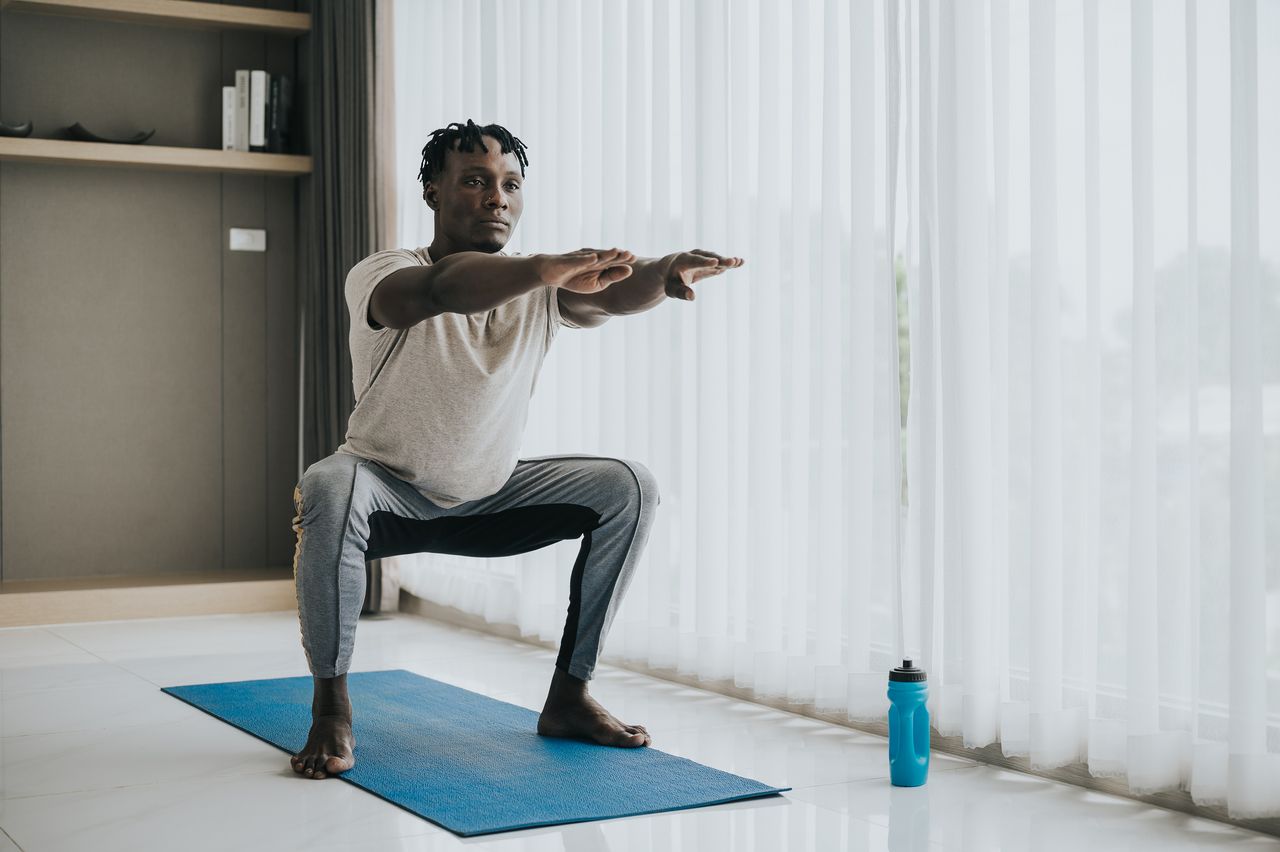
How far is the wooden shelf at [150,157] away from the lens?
4594mm

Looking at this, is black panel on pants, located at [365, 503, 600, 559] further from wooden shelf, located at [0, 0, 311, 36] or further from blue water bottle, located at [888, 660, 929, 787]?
wooden shelf, located at [0, 0, 311, 36]

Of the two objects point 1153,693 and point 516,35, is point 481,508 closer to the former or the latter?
point 1153,693

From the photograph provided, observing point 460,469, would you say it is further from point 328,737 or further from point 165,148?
point 165,148

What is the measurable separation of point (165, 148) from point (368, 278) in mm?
2716

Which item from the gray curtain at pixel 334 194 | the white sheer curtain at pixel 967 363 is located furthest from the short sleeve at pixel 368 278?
the gray curtain at pixel 334 194

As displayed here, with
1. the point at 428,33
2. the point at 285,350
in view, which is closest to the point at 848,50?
the point at 428,33

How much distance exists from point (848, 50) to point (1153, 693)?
1.33 m

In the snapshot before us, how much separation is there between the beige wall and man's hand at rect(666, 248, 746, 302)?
333 cm

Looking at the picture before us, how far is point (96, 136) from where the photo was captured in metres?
4.77

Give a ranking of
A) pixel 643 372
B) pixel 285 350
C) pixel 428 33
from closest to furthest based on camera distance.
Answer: pixel 643 372 → pixel 428 33 → pixel 285 350

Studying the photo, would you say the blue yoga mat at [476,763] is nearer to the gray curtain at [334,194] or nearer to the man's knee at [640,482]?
the man's knee at [640,482]

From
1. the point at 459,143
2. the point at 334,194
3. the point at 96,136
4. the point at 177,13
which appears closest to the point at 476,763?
the point at 459,143

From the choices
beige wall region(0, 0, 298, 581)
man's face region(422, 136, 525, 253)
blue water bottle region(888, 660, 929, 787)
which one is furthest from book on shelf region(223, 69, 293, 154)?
blue water bottle region(888, 660, 929, 787)

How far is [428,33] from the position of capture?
4.46 m
